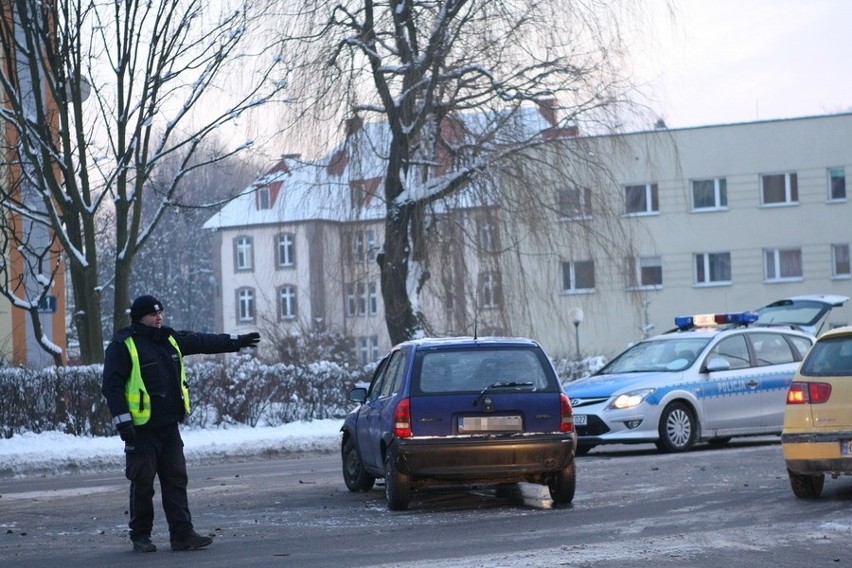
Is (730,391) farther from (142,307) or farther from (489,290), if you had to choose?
(142,307)

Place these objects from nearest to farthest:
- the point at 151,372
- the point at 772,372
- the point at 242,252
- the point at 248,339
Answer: the point at 151,372
the point at 248,339
the point at 772,372
the point at 242,252

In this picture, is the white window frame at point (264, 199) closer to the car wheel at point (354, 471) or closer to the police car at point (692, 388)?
the police car at point (692, 388)

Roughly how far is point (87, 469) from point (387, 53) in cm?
984

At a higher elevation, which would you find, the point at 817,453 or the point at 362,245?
the point at 362,245

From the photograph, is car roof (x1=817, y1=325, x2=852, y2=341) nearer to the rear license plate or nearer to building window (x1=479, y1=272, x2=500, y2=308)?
the rear license plate

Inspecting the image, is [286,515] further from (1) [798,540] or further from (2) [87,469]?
(2) [87,469]

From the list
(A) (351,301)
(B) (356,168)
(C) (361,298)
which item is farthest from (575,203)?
(A) (351,301)

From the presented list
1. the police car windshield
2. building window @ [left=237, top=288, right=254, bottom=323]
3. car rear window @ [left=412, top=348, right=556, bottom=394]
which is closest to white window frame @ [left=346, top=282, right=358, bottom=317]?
the police car windshield

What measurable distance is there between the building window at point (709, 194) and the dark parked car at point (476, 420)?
4380 cm

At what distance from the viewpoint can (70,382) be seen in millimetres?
20484

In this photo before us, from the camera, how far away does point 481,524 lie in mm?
10547

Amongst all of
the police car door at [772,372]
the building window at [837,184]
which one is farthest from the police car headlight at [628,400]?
the building window at [837,184]

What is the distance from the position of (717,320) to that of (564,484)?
316 inches

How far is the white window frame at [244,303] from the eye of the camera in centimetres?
8631
